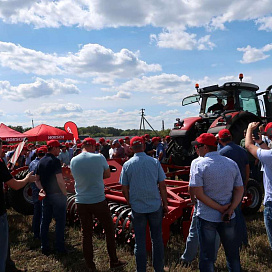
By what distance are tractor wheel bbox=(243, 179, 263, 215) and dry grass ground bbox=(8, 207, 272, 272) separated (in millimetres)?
176

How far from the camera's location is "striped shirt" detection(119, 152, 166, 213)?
3309 mm

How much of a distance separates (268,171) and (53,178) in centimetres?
281

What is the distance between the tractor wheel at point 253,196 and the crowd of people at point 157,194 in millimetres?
1345

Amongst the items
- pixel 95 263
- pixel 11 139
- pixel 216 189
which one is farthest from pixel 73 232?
pixel 11 139

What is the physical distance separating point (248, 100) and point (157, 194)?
5.90 m

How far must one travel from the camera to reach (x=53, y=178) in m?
4.35

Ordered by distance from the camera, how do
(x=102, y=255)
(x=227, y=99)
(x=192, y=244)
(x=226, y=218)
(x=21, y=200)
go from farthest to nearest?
1. (x=227, y=99)
2. (x=21, y=200)
3. (x=102, y=255)
4. (x=192, y=244)
5. (x=226, y=218)

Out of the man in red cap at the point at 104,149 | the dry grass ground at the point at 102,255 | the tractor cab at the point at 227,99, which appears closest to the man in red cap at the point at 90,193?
the dry grass ground at the point at 102,255

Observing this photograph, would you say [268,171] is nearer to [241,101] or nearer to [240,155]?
[240,155]

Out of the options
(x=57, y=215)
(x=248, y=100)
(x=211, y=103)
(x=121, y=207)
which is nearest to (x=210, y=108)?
(x=211, y=103)

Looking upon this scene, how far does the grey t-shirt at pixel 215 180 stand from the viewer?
8.83ft

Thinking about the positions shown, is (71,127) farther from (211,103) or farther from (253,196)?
(253,196)

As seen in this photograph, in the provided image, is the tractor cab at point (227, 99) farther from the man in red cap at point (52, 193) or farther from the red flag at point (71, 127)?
the red flag at point (71, 127)

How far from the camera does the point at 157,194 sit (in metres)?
3.37
